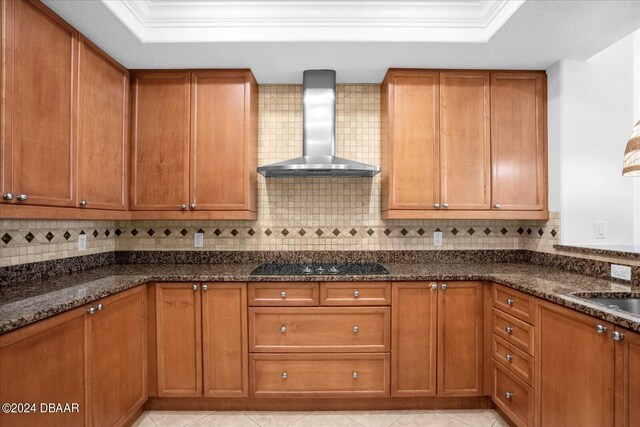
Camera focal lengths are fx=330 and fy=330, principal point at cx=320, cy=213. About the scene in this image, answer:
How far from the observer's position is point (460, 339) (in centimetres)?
223

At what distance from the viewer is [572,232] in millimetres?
2385

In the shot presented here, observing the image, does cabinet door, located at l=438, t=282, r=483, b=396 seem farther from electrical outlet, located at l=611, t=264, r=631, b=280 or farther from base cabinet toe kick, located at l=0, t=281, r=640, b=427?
electrical outlet, located at l=611, t=264, r=631, b=280

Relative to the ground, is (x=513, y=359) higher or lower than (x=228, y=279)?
lower

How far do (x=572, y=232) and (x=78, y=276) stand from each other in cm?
343

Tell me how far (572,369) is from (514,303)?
0.48 metres

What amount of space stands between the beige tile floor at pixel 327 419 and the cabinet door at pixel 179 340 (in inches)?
6.2

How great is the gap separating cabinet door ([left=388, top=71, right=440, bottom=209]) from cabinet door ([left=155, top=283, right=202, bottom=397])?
5.22 feet

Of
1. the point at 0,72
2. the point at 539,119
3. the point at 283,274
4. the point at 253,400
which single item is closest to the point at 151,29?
the point at 0,72

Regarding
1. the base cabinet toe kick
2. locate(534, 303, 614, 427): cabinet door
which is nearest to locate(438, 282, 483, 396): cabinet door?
the base cabinet toe kick

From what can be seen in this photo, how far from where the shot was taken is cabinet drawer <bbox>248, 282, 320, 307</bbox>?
7.25 ft

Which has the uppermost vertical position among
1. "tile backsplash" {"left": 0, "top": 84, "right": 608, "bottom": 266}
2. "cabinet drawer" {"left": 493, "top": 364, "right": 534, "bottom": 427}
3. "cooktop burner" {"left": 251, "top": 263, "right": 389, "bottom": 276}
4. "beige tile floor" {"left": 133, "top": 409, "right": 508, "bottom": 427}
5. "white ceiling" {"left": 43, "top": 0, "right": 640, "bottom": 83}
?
"white ceiling" {"left": 43, "top": 0, "right": 640, "bottom": 83}

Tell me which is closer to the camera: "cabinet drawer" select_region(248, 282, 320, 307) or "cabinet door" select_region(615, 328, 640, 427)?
"cabinet door" select_region(615, 328, 640, 427)

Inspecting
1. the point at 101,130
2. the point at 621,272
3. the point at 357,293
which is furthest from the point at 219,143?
the point at 621,272

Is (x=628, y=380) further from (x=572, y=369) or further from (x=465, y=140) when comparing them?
(x=465, y=140)
